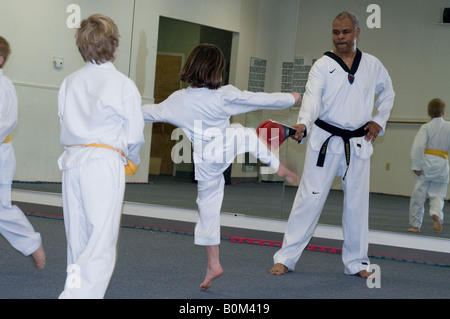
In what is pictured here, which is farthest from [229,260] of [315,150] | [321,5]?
[321,5]

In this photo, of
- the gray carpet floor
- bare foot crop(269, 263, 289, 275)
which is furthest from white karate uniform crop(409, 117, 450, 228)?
bare foot crop(269, 263, 289, 275)

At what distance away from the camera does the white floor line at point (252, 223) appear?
5.02 m

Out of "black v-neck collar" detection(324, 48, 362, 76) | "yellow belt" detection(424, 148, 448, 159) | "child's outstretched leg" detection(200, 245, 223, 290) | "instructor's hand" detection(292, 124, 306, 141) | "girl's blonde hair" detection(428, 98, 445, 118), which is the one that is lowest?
"child's outstretched leg" detection(200, 245, 223, 290)

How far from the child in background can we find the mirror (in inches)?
109

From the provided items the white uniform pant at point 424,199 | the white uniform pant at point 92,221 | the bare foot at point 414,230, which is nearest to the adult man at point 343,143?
the bare foot at point 414,230

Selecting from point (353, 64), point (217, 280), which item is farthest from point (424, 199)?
point (217, 280)

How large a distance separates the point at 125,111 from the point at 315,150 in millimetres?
1901

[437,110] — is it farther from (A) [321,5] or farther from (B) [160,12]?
(B) [160,12]

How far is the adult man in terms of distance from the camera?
13.5ft

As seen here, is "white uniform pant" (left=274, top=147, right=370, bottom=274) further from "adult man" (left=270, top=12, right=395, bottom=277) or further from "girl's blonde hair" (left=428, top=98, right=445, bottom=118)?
"girl's blonde hair" (left=428, top=98, right=445, bottom=118)

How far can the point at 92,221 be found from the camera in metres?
2.48

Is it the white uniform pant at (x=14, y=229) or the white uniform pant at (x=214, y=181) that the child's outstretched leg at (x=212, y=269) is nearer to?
the white uniform pant at (x=214, y=181)

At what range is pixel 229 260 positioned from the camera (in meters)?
4.45

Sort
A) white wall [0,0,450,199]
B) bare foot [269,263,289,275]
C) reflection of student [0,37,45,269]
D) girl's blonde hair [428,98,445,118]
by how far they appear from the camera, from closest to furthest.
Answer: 1. reflection of student [0,37,45,269]
2. bare foot [269,263,289,275]
3. girl's blonde hair [428,98,445,118]
4. white wall [0,0,450,199]
